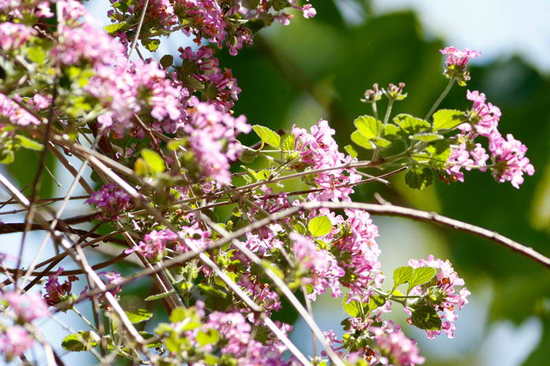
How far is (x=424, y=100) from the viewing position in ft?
10.8

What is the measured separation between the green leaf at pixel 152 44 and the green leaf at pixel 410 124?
0.42 meters

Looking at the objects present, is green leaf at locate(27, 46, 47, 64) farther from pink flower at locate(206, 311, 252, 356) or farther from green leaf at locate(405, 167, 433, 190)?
green leaf at locate(405, 167, 433, 190)

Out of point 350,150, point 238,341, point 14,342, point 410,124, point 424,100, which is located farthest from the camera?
point 424,100

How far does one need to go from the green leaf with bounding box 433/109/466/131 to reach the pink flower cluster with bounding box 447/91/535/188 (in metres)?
0.01

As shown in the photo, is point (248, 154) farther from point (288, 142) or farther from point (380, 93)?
point (380, 93)

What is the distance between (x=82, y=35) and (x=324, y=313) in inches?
94.5

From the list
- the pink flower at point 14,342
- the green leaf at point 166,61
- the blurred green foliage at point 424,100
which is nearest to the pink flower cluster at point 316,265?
the pink flower at point 14,342

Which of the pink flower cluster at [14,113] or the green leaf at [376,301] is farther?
the green leaf at [376,301]

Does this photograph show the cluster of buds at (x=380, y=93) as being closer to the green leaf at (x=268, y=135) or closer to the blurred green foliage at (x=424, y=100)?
the green leaf at (x=268, y=135)

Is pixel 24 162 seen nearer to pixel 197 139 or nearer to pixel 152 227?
pixel 152 227

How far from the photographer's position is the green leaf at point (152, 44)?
978mm

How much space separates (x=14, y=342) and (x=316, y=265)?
270 mm

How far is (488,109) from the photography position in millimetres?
759

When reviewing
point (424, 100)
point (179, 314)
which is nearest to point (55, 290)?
point (179, 314)
